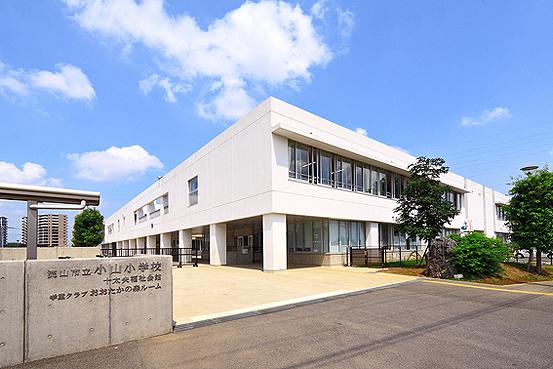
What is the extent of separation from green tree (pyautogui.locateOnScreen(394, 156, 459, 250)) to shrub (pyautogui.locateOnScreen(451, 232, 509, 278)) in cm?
430

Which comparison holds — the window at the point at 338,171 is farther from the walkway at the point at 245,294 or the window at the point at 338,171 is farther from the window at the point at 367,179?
Answer: the walkway at the point at 245,294

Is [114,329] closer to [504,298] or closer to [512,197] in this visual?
[504,298]

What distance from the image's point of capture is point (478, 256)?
1390 cm

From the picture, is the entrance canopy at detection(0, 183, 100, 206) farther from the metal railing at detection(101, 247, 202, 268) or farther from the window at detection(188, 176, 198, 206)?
the window at detection(188, 176, 198, 206)

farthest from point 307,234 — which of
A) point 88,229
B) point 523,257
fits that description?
point 88,229

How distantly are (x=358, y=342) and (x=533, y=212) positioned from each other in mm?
15173

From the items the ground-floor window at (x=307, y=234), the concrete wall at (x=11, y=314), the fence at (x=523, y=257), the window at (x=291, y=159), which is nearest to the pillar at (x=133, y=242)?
the ground-floor window at (x=307, y=234)

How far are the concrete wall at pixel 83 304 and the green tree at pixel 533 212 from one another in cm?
1716

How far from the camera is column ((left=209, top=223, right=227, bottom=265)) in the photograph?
80.2 ft

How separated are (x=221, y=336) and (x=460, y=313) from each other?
533 cm

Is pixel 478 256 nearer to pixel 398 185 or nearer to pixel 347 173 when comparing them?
pixel 347 173

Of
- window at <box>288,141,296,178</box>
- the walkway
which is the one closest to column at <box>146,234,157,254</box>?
window at <box>288,141,296,178</box>

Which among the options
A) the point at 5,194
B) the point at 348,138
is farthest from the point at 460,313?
the point at 348,138

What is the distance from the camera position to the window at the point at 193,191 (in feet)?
94.3
